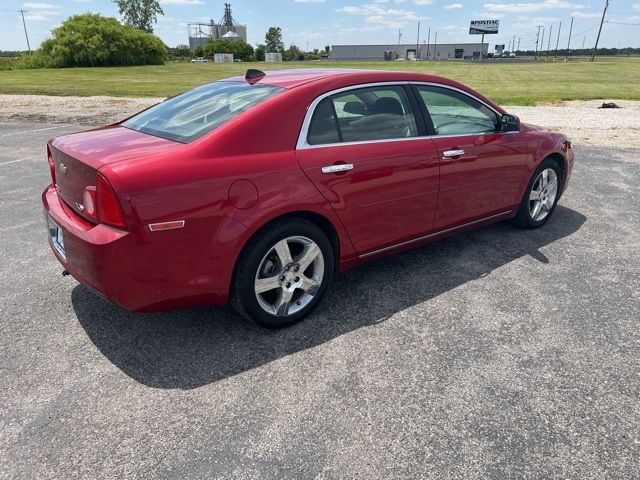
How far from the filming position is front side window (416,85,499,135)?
12.8 feet

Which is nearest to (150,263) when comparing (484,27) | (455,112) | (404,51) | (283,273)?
(283,273)

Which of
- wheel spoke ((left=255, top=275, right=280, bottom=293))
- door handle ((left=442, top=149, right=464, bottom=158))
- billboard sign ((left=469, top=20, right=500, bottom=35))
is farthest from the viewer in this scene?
billboard sign ((left=469, top=20, right=500, bottom=35))

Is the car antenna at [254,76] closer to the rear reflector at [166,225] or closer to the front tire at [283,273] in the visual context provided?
the front tire at [283,273]

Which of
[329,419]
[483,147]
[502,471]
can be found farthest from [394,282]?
[502,471]

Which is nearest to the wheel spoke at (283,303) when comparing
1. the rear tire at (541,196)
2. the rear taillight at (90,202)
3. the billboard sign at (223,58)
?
the rear taillight at (90,202)

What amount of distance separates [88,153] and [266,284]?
4.23 ft

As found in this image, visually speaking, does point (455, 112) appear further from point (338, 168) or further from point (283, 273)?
point (283, 273)

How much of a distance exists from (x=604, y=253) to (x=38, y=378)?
15.0 feet

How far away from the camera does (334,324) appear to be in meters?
3.35

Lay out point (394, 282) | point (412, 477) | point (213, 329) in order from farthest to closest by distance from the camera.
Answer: point (394, 282), point (213, 329), point (412, 477)

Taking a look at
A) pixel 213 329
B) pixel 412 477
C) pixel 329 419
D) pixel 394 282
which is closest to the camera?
pixel 412 477

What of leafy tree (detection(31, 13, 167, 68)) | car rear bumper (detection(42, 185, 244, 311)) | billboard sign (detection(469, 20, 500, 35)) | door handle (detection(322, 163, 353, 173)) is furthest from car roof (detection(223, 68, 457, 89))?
billboard sign (detection(469, 20, 500, 35))

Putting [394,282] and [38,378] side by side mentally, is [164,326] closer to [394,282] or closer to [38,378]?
[38,378]

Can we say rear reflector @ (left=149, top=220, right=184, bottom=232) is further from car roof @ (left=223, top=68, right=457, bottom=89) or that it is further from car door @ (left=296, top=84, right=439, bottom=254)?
car roof @ (left=223, top=68, right=457, bottom=89)
